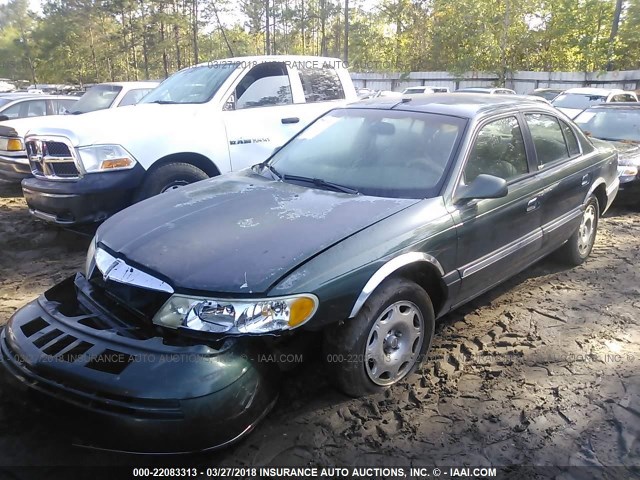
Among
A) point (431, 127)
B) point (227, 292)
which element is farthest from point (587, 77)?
point (227, 292)

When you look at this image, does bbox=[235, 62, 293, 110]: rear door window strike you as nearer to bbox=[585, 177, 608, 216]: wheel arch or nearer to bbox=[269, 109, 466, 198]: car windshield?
bbox=[269, 109, 466, 198]: car windshield

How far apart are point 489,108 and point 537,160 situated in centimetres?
63

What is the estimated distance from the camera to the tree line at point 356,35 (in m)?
28.2

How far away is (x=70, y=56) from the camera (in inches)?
1700

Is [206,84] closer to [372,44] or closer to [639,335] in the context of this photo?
[639,335]

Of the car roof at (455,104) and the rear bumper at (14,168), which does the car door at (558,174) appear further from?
the rear bumper at (14,168)

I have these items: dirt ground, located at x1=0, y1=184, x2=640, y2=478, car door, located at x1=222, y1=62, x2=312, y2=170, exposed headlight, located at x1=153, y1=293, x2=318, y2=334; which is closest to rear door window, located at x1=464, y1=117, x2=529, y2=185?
dirt ground, located at x1=0, y1=184, x2=640, y2=478

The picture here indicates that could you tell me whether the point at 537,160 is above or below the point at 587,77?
below

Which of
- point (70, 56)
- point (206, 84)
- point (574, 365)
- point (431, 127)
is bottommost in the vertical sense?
point (574, 365)

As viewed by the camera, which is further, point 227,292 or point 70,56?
point 70,56

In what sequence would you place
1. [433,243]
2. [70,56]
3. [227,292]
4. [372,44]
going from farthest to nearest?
[70,56] < [372,44] < [433,243] < [227,292]

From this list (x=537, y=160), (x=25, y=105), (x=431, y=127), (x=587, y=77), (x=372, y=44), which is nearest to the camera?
(x=431, y=127)

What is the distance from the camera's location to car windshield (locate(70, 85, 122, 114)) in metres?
8.97

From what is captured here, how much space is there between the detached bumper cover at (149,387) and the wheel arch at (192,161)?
314 centimetres
